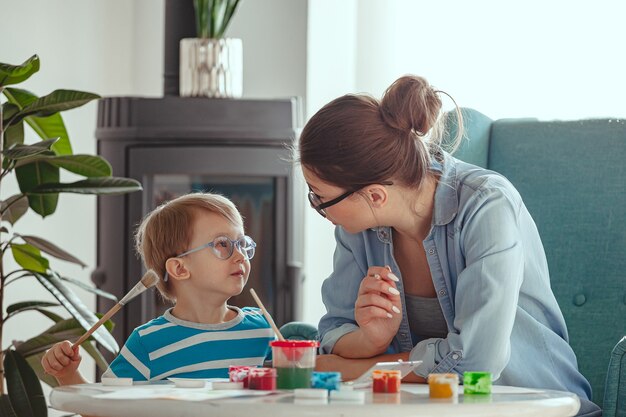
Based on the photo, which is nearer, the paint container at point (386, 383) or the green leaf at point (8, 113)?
the paint container at point (386, 383)

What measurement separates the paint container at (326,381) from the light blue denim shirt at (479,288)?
327mm

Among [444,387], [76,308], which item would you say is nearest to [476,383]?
[444,387]

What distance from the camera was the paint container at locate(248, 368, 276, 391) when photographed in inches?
52.7

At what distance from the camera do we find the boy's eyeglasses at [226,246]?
6.11 ft

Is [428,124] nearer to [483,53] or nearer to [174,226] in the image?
[174,226]

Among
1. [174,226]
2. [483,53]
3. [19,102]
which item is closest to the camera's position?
[174,226]

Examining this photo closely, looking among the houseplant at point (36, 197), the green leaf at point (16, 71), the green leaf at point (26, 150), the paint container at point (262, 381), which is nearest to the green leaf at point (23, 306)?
the houseplant at point (36, 197)

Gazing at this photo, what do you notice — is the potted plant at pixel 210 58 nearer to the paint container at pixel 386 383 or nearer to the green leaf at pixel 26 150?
the green leaf at pixel 26 150

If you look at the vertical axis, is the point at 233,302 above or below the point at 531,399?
below

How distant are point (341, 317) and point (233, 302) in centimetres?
134

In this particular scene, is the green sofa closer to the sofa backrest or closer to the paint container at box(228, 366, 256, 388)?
the sofa backrest

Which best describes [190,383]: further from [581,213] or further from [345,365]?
[581,213]

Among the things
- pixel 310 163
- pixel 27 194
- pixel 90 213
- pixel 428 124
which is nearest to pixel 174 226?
pixel 310 163

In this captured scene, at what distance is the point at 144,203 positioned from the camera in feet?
10.6
